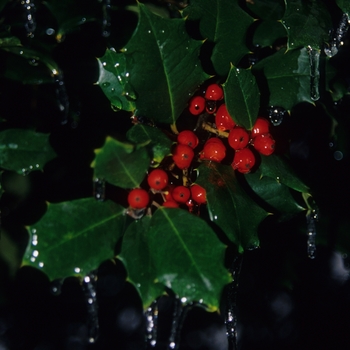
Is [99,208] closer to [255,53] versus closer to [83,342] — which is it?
[255,53]

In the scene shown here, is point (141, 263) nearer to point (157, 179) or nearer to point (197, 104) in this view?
point (157, 179)

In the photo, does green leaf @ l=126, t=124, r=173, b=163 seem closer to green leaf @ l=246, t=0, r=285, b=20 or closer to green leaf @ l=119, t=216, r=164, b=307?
green leaf @ l=119, t=216, r=164, b=307

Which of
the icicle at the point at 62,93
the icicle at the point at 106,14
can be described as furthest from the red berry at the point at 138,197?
the icicle at the point at 106,14

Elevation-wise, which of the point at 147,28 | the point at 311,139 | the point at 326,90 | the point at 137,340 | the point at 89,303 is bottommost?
the point at 137,340

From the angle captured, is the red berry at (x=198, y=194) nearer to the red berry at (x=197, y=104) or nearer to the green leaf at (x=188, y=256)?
the green leaf at (x=188, y=256)

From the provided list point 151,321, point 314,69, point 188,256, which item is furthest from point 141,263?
point 314,69

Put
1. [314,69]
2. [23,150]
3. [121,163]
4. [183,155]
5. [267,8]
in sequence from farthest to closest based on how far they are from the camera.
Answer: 1. [267,8]
2. [314,69]
3. [23,150]
4. [183,155]
5. [121,163]

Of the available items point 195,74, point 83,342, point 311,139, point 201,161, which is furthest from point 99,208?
point 83,342
